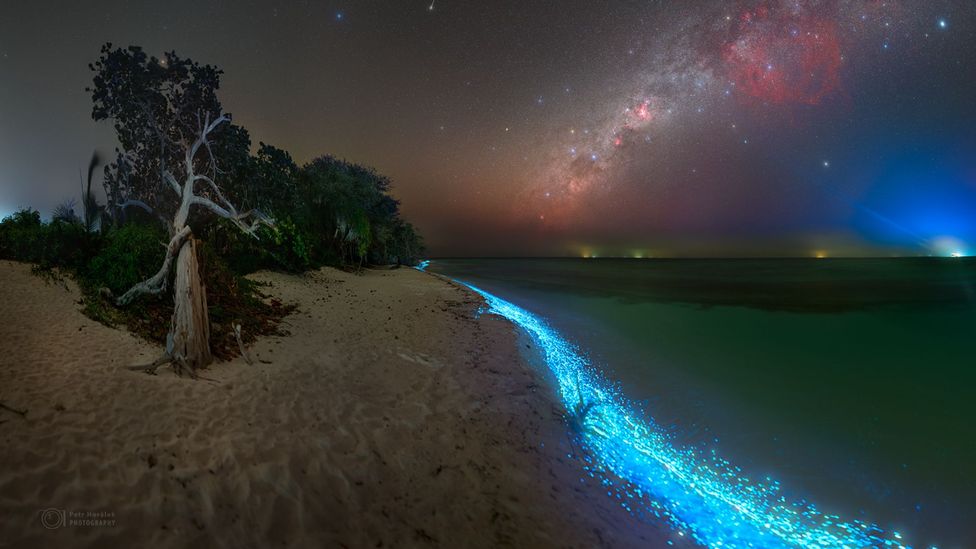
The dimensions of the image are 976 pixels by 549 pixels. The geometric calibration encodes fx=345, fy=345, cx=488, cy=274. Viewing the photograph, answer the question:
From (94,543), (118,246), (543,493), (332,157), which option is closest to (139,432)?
(94,543)

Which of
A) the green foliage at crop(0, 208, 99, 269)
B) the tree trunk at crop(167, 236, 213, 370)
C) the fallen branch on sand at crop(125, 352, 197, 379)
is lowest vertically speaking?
the fallen branch on sand at crop(125, 352, 197, 379)

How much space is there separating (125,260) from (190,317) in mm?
5198

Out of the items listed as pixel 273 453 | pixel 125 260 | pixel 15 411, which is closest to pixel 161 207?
pixel 125 260

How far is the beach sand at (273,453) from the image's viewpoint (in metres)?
3.55

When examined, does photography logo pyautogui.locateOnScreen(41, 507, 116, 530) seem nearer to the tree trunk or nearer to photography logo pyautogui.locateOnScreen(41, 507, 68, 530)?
photography logo pyautogui.locateOnScreen(41, 507, 68, 530)

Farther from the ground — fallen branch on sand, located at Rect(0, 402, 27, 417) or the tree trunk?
the tree trunk

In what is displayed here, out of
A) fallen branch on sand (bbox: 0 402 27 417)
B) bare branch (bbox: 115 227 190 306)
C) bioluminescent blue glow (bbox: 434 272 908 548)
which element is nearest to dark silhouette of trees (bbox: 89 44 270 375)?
bare branch (bbox: 115 227 190 306)

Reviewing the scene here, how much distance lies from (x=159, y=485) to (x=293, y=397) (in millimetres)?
2649

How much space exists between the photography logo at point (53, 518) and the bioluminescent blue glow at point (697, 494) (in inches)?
239

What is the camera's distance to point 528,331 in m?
15.1

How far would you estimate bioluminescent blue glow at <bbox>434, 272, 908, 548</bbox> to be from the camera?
4.68 metres

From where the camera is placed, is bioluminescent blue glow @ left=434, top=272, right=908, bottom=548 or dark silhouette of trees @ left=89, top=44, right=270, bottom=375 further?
dark silhouette of trees @ left=89, top=44, right=270, bottom=375

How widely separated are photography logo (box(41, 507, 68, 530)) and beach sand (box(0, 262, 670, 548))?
0.12ft

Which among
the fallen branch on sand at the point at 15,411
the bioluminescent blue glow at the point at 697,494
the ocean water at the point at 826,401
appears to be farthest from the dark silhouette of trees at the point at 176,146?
the ocean water at the point at 826,401
